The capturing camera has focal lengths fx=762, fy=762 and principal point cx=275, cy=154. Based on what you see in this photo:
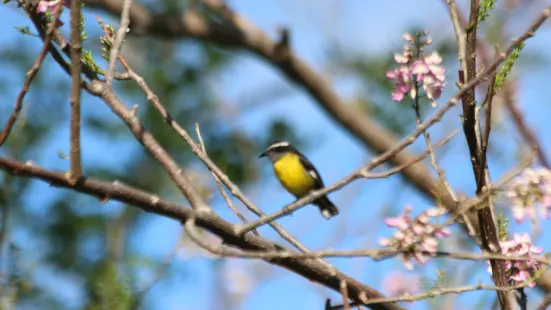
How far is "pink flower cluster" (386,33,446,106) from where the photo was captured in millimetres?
2047

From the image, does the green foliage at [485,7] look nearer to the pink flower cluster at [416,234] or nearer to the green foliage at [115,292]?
the pink flower cluster at [416,234]

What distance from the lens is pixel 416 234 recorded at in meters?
1.65

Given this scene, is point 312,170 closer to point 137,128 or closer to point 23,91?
point 137,128

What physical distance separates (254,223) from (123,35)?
70 centimetres

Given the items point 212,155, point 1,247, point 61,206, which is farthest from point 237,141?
point 1,247

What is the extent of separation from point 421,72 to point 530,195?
0.49 m

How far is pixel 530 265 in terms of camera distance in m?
1.96

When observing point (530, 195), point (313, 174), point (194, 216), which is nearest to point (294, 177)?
point (313, 174)

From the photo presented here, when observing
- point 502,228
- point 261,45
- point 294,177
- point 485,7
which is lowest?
point 502,228

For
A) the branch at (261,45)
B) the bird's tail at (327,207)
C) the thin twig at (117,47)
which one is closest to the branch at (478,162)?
the thin twig at (117,47)

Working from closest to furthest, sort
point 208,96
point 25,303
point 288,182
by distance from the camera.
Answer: point 25,303 < point 288,182 < point 208,96

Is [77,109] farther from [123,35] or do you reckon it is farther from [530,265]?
[530,265]

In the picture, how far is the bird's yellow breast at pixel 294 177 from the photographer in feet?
16.8

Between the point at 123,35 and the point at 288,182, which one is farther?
the point at 288,182
